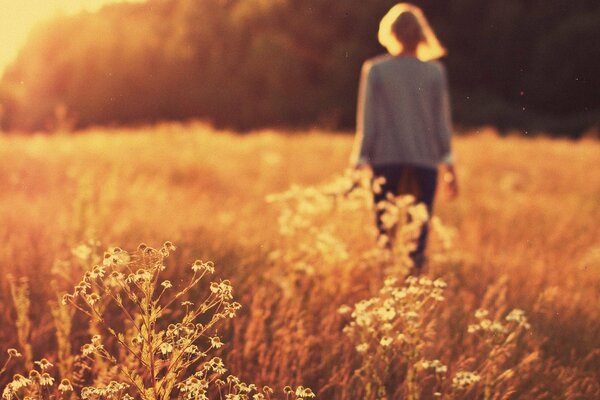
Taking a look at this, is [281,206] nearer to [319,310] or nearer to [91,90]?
[319,310]

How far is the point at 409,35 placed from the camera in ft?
15.2

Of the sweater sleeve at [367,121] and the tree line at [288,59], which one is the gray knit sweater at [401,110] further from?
the tree line at [288,59]

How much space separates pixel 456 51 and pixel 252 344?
26.0 meters

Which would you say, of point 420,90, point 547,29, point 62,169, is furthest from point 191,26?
point 420,90

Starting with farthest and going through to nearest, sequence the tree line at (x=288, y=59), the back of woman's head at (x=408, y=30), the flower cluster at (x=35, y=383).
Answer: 1. the tree line at (x=288, y=59)
2. the back of woman's head at (x=408, y=30)
3. the flower cluster at (x=35, y=383)

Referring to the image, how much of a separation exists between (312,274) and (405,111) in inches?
52.7

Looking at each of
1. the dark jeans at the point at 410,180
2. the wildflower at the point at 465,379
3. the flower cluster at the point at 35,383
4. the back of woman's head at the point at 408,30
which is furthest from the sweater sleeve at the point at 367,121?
the flower cluster at the point at 35,383

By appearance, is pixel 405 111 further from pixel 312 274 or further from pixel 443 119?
pixel 312 274

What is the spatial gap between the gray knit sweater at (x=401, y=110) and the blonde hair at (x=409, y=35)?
0.08 meters

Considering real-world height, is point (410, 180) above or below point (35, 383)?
above

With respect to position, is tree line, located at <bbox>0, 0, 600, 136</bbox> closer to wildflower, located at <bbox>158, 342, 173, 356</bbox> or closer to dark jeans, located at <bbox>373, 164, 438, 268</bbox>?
dark jeans, located at <bbox>373, 164, 438, 268</bbox>

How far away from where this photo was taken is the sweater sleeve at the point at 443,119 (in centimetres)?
475

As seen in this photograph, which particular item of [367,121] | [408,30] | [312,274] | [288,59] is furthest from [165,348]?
[288,59]

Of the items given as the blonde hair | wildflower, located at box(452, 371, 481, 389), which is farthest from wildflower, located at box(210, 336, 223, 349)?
the blonde hair
